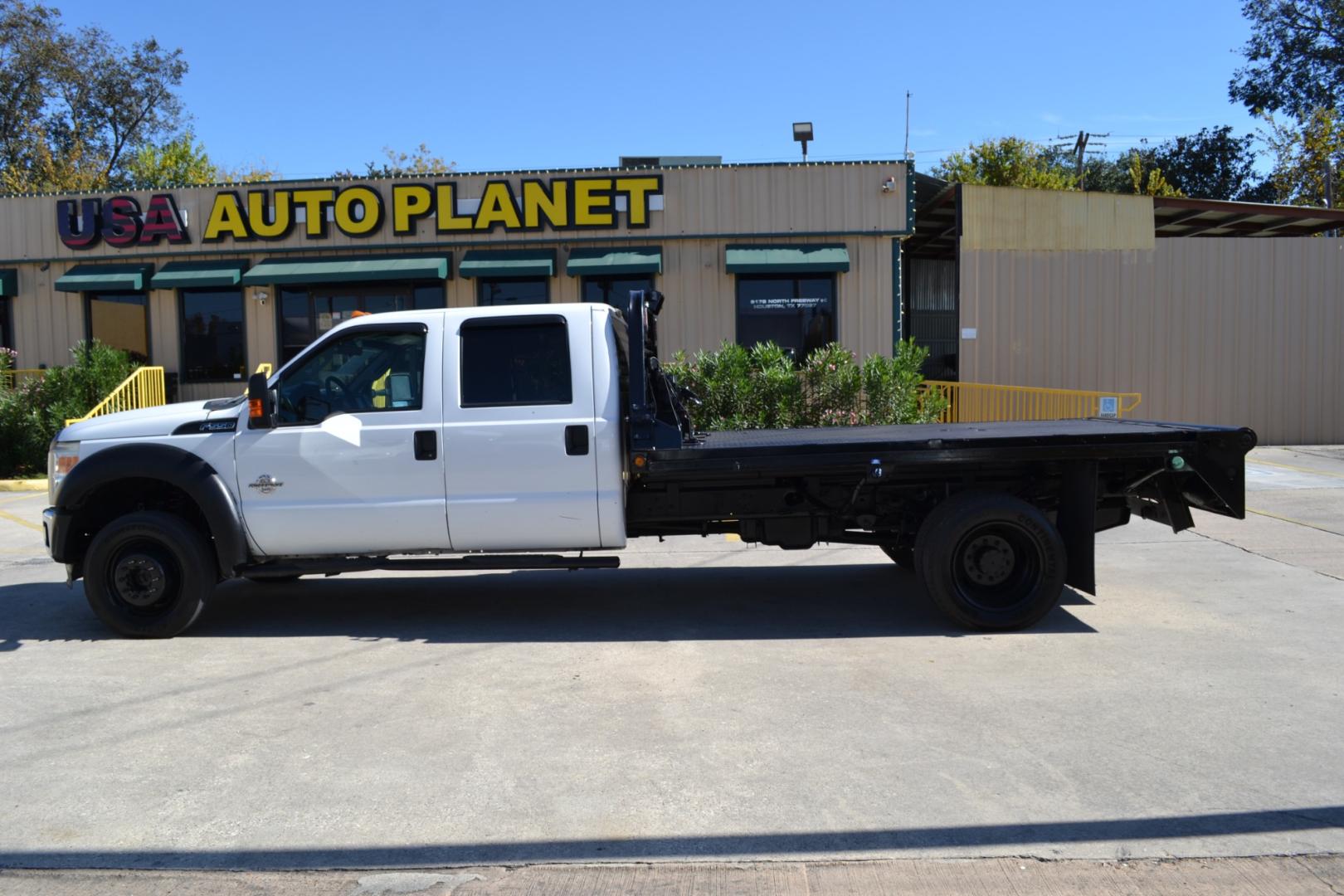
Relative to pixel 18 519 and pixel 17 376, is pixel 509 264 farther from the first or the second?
pixel 17 376

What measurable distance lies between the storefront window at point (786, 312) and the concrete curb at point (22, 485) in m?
11.0

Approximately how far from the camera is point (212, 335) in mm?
18484

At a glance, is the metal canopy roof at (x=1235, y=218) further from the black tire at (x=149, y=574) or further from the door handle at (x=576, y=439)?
the black tire at (x=149, y=574)

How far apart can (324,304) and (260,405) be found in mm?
12377

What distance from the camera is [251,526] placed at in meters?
6.77

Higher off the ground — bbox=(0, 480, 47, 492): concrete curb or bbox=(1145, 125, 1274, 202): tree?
bbox=(1145, 125, 1274, 202): tree

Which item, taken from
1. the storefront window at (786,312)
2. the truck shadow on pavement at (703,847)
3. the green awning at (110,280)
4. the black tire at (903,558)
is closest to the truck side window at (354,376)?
the truck shadow on pavement at (703,847)

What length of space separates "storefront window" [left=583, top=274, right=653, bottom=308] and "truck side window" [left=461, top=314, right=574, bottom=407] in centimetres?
1073

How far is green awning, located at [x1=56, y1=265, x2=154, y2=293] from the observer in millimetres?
17969

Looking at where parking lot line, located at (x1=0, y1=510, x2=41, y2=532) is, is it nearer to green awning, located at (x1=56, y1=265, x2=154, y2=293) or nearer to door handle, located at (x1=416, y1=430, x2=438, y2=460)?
green awning, located at (x1=56, y1=265, x2=154, y2=293)

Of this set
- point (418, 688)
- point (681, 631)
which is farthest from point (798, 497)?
point (418, 688)

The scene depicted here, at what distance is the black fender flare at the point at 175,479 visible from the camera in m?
6.65

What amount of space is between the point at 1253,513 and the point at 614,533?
26.9 ft

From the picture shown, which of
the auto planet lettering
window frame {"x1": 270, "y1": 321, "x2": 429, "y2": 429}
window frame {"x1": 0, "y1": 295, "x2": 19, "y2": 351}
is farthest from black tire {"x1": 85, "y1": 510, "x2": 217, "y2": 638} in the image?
window frame {"x1": 0, "y1": 295, "x2": 19, "y2": 351}
